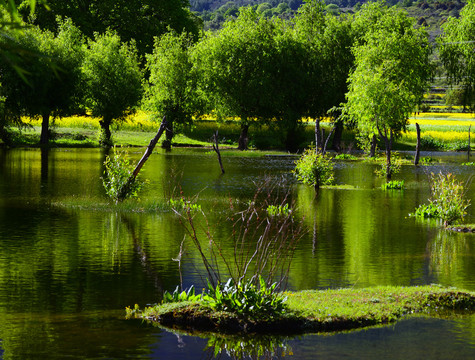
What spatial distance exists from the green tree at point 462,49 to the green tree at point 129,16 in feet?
127

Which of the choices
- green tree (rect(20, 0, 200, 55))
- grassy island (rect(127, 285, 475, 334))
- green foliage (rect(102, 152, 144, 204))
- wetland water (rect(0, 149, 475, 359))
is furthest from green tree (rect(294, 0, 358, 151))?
grassy island (rect(127, 285, 475, 334))

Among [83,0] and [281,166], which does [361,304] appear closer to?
[281,166]

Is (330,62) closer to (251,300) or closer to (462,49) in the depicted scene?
(462,49)

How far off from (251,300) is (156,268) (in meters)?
6.06

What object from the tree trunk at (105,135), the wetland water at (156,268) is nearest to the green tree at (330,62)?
the tree trunk at (105,135)

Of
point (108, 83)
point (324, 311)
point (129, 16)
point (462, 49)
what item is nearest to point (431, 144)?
point (462, 49)

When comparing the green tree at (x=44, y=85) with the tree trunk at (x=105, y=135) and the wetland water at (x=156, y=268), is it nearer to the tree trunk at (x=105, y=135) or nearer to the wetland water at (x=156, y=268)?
the tree trunk at (x=105, y=135)

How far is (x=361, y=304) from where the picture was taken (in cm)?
1405

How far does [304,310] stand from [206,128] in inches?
3119

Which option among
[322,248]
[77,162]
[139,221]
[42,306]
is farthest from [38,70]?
[42,306]

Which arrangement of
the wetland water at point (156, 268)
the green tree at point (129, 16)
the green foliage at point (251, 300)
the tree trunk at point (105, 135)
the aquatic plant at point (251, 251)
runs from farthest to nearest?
the green tree at point (129, 16), the tree trunk at point (105, 135), the green foliage at point (251, 300), the aquatic plant at point (251, 251), the wetland water at point (156, 268)

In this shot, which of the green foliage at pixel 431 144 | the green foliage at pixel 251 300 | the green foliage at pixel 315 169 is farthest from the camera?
the green foliage at pixel 431 144

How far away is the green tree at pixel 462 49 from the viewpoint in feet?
262

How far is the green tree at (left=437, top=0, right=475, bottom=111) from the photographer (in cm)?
8000
